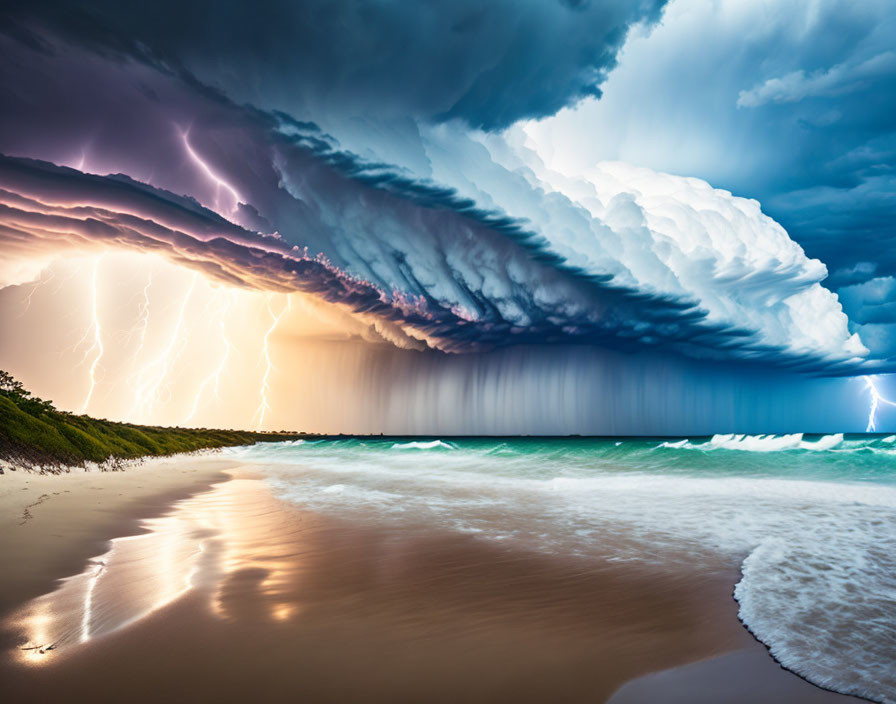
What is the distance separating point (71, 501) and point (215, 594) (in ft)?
30.6

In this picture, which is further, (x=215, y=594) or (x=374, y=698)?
(x=215, y=594)

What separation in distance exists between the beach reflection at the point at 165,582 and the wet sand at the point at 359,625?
3cm

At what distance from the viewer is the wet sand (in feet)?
10.8

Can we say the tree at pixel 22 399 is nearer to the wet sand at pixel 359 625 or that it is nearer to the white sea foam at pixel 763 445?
the wet sand at pixel 359 625

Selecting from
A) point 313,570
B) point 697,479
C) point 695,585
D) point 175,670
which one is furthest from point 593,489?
point 175,670

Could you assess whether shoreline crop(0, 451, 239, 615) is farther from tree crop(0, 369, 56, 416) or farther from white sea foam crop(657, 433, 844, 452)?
white sea foam crop(657, 433, 844, 452)

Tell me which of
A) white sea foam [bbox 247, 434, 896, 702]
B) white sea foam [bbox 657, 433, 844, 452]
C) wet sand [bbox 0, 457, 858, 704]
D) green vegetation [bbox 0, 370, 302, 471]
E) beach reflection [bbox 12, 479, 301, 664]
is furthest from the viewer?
white sea foam [bbox 657, 433, 844, 452]

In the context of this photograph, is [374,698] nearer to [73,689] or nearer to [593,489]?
[73,689]

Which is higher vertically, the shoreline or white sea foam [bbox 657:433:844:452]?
white sea foam [bbox 657:433:844:452]

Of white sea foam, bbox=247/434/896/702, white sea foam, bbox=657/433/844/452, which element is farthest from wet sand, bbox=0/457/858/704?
white sea foam, bbox=657/433/844/452

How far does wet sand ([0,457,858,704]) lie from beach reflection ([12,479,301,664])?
0.03 m

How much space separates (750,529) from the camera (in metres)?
10.3

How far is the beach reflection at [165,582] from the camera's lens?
416 cm

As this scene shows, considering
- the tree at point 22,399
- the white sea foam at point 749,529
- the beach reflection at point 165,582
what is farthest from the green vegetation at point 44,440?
the beach reflection at point 165,582
